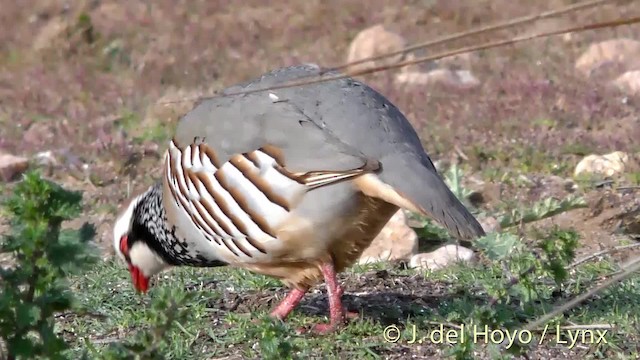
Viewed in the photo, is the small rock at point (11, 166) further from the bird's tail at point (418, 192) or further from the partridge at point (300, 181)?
the bird's tail at point (418, 192)

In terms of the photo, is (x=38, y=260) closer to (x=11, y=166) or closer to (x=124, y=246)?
(x=124, y=246)

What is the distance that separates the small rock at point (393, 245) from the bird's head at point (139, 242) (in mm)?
1092

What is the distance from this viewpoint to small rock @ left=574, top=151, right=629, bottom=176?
6.67 metres

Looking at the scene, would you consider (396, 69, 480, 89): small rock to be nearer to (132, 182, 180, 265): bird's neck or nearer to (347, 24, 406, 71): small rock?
(347, 24, 406, 71): small rock

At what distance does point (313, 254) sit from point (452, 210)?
57cm

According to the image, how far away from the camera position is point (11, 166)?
23.7 ft

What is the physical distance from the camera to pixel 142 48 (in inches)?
403

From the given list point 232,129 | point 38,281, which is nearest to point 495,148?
point 232,129

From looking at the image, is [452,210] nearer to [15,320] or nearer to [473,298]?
[473,298]

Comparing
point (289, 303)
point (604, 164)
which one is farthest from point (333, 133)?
point (604, 164)

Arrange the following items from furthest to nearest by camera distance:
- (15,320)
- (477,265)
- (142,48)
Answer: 1. (142,48)
2. (477,265)
3. (15,320)

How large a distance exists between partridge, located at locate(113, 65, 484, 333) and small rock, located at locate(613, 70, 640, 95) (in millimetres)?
4764

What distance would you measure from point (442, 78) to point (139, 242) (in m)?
4.76

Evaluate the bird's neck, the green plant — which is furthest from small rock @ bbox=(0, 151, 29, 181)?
the green plant
